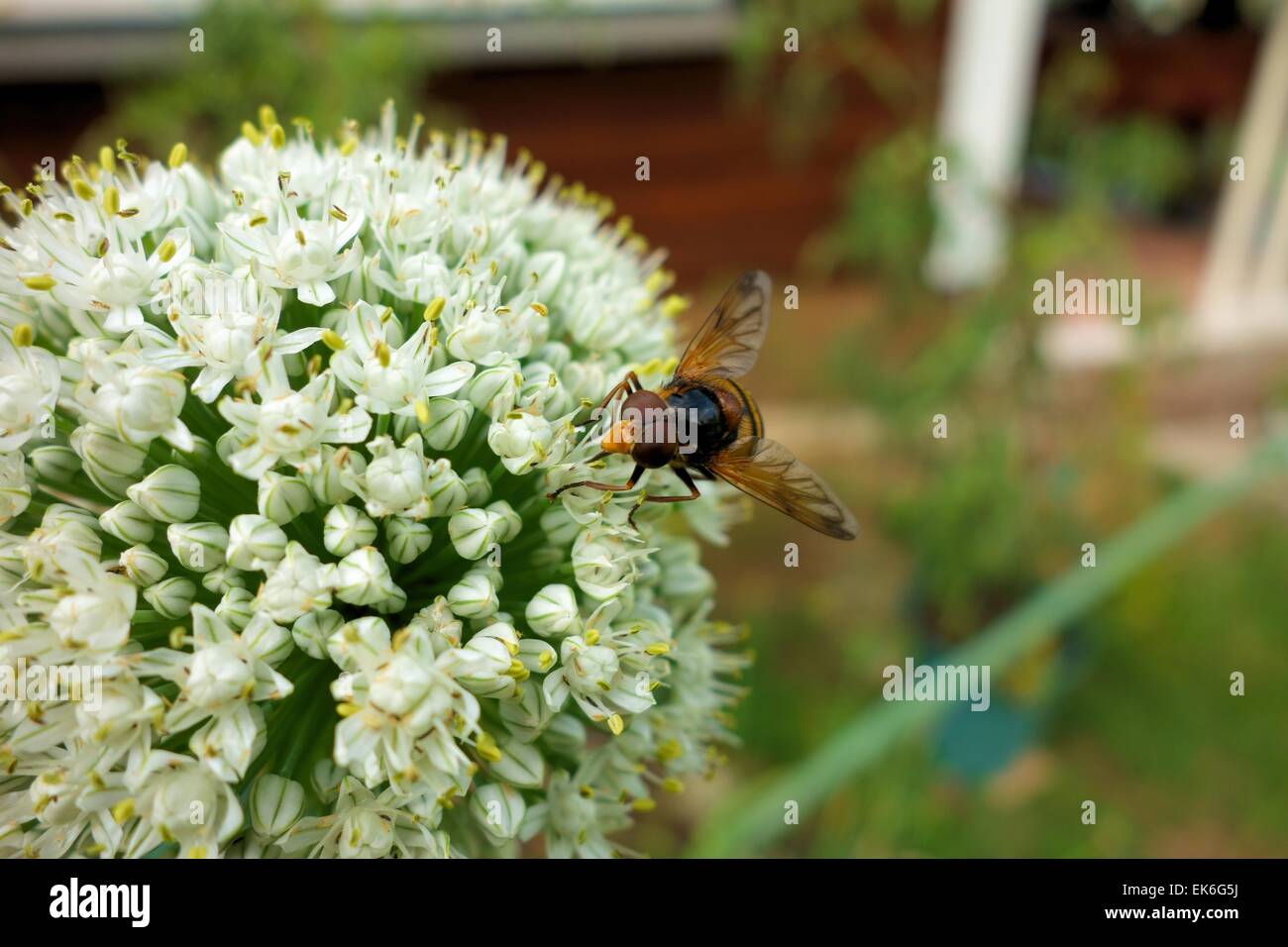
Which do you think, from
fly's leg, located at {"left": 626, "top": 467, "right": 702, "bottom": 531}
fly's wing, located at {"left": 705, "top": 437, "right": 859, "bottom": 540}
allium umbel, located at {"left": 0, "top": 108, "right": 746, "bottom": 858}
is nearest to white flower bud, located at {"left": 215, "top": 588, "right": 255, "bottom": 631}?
allium umbel, located at {"left": 0, "top": 108, "right": 746, "bottom": 858}

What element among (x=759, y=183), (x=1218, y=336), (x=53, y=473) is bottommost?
(x=53, y=473)

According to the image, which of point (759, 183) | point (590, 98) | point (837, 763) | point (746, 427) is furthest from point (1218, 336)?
point (746, 427)

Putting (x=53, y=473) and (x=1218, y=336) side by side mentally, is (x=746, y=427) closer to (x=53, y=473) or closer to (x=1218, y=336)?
(x=53, y=473)

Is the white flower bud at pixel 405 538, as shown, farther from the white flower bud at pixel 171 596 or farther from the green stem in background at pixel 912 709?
the green stem in background at pixel 912 709

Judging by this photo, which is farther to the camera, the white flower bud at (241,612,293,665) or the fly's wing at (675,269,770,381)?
the fly's wing at (675,269,770,381)

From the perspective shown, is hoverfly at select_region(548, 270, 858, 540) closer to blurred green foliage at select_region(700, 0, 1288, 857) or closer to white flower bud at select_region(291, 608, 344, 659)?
white flower bud at select_region(291, 608, 344, 659)
